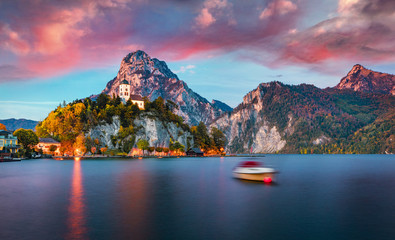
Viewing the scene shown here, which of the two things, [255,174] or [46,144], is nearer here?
[255,174]

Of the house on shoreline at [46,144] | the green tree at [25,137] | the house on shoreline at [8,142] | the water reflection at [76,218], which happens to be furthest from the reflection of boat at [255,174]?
the house on shoreline at [46,144]

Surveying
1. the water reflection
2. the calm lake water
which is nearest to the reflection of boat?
the calm lake water

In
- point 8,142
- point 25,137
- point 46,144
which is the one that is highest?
point 25,137

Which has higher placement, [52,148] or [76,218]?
[52,148]

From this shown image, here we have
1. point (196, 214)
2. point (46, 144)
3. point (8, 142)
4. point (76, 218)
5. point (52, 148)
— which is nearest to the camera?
point (76, 218)

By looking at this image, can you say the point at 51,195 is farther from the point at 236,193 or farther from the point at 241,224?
the point at 241,224

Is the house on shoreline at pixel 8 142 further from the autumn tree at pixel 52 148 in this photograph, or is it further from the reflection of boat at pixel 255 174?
the reflection of boat at pixel 255 174

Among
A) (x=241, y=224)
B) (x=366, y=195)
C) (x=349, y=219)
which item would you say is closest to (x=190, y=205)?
(x=241, y=224)

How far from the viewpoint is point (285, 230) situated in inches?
1009

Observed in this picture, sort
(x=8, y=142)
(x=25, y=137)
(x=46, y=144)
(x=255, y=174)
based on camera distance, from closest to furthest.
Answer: (x=255, y=174) < (x=8, y=142) < (x=25, y=137) < (x=46, y=144)

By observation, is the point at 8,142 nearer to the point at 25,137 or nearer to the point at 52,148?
the point at 25,137

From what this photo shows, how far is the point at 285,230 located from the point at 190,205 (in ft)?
48.9

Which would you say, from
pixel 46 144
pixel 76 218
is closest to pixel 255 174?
pixel 76 218

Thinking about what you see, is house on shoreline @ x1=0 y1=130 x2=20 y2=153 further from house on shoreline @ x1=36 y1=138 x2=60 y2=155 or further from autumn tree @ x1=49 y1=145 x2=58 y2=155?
autumn tree @ x1=49 y1=145 x2=58 y2=155
